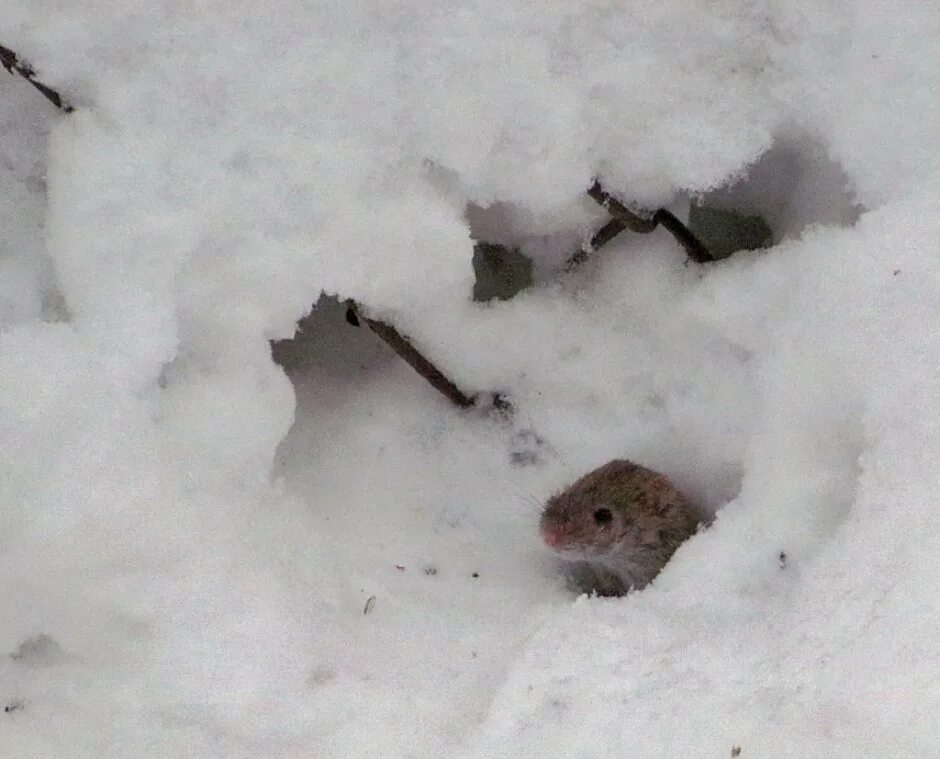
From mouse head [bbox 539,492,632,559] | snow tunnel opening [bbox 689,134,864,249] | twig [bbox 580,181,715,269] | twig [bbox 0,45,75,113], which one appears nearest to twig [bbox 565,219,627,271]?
twig [bbox 580,181,715,269]

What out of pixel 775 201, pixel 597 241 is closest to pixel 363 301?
pixel 597 241

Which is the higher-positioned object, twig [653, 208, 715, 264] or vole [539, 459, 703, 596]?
twig [653, 208, 715, 264]

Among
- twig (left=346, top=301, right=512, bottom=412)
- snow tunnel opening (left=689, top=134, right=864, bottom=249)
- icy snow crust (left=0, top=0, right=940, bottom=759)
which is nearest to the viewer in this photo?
icy snow crust (left=0, top=0, right=940, bottom=759)

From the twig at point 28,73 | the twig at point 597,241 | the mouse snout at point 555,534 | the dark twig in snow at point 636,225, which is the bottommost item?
the mouse snout at point 555,534

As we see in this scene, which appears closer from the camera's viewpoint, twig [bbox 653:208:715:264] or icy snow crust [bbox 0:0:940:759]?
icy snow crust [bbox 0:0:940:759]

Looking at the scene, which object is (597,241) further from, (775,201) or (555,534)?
(555,534)

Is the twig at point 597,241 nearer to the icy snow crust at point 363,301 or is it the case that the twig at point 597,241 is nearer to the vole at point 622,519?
the icy snow crust at point 363,301

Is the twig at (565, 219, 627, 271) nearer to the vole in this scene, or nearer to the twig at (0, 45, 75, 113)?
the vole

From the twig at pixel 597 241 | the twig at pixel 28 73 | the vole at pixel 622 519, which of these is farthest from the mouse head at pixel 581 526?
the twig at pixel 28 73
